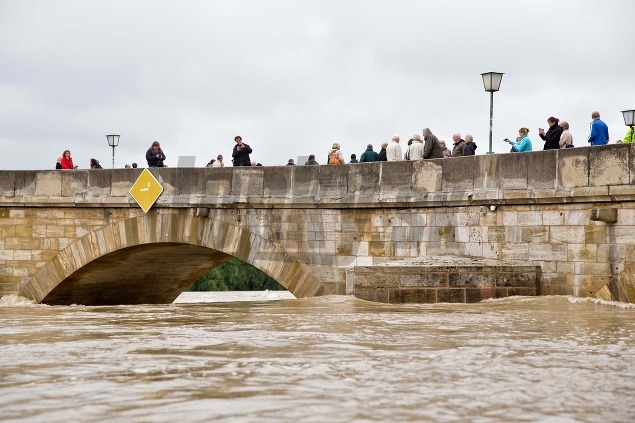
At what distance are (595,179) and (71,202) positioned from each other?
9.68 meters

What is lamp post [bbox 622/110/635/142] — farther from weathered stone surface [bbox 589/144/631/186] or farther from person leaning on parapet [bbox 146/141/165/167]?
person leaning on parapet [bbox 146/141/165/167]

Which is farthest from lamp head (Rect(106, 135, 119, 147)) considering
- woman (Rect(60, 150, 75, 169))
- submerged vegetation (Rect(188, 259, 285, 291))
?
submerged vegetation (Rect(188, 259, 285, 291))

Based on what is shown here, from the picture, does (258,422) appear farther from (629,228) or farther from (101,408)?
(629,228)

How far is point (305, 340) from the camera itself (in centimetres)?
888

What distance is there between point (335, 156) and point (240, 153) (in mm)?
1856

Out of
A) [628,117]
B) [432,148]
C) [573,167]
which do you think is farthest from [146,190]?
[628,117]

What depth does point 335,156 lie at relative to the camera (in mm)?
17656

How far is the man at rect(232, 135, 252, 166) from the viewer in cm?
1831

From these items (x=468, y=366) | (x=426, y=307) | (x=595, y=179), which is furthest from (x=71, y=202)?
(x=468, y=366)

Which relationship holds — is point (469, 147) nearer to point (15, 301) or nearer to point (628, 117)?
point (628, 117)

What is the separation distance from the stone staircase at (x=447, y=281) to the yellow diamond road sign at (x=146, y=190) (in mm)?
5292

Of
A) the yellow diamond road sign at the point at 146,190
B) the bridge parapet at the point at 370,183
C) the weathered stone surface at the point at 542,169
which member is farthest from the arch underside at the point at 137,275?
the weathered stone surface at the point at 542,169

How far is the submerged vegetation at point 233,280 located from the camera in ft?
175

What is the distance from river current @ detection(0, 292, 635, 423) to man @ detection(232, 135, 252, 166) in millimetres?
6914
